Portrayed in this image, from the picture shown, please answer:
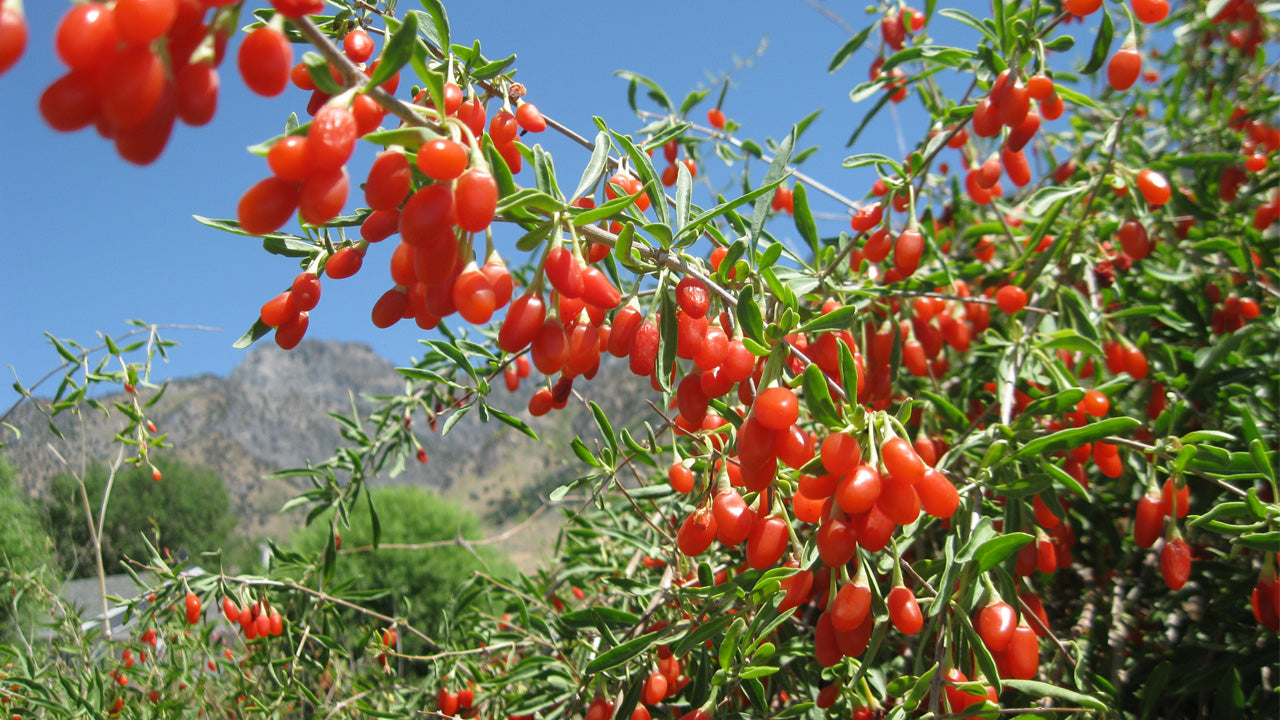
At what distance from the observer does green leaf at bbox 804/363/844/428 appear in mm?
791

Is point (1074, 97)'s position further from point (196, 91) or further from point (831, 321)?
point (196, 91)

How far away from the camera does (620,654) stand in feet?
3.51

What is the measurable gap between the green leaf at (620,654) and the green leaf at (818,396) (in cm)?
49

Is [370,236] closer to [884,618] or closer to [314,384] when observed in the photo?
[884,618]

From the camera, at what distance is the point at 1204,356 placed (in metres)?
1.67

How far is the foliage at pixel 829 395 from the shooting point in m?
0.77

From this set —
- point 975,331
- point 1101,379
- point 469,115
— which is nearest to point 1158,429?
point 1101,379

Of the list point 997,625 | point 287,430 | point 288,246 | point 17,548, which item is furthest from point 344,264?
point 287,430

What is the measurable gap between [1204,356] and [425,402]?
2241 mm

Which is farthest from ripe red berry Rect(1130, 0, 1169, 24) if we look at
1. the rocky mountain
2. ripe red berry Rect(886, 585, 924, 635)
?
the rocky mountain

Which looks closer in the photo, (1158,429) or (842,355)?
(842,355)

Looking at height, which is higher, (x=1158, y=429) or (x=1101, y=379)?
(x=1101, y=379)

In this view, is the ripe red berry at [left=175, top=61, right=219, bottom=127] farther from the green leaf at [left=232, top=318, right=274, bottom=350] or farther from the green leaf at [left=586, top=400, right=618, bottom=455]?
the green leaf at [left=586, top=400, right=618, bottom=455]

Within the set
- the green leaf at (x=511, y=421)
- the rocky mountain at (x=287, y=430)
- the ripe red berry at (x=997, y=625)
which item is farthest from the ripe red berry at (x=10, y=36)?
the rocky mountain at (x=287, y=430)
